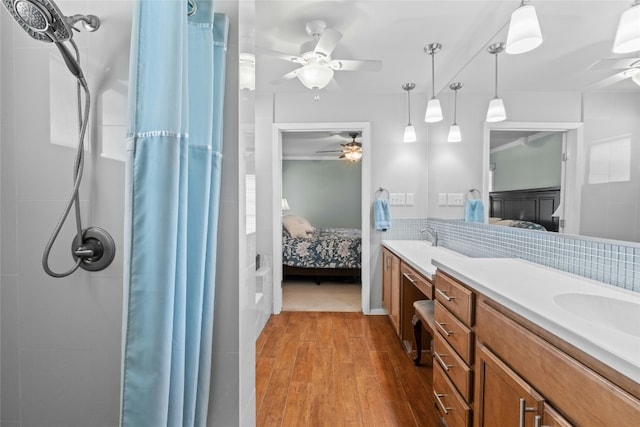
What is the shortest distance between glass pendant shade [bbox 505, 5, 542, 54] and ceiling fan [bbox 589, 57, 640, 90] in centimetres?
31

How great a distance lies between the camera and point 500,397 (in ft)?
3.18

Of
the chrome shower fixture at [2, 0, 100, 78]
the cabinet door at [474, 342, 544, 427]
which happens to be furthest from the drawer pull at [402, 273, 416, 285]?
the chrome shower fixture at [2, 0, 100, 78]

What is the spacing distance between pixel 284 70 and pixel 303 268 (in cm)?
270

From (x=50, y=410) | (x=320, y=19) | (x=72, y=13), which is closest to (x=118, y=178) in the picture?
(x=72, y=13)

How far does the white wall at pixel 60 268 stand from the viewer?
3.18ft

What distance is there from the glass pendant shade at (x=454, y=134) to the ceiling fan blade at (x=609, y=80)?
3.79 feet

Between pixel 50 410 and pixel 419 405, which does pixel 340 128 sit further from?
pixel 50 410

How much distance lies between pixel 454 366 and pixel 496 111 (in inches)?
60.1

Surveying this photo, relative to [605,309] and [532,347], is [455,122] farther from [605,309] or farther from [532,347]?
[532,347]

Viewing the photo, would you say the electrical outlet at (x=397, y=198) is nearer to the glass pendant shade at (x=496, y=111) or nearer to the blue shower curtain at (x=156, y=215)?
the glass pendant shade at (x=496, y=111)

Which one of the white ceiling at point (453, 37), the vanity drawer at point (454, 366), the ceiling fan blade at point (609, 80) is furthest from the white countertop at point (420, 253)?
the white ceiling at point (453, 37)

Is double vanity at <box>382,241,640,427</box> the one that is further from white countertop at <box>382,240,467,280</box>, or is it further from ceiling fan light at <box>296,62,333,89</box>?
ceiling fan light at <box>296,62,333,89</box>

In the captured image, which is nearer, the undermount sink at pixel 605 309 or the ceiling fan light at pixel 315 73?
the undermount sink at pixel 605 309

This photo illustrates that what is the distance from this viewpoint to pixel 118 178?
962mm
